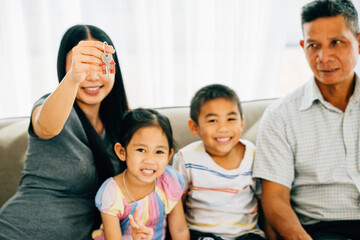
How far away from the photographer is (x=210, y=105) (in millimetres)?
1520

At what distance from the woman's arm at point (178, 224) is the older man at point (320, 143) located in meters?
0.40

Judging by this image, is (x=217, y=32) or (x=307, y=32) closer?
(x=307, y=32)

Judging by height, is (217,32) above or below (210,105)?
above

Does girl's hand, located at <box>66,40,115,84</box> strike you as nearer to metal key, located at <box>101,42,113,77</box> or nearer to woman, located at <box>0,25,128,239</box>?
metal key, located at <box>101,42,113,77</box>

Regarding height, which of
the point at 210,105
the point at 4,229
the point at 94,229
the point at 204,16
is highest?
the point at 204,16

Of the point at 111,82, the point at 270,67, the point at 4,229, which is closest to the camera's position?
the point at 4,229

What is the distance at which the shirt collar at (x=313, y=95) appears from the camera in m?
1.53

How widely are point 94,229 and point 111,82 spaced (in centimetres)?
70

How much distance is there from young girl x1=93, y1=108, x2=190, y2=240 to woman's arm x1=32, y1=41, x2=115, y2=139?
309 mm

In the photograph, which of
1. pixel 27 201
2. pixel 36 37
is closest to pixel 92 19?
pixel 36 37

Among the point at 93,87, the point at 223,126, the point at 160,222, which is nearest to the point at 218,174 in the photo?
the point at 223,126

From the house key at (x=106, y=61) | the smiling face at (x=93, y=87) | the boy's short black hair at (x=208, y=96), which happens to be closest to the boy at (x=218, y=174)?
the boy's short black hair at (x=208, y=96)

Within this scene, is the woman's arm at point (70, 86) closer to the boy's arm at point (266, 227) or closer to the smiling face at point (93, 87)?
the smiling face at point (93, 87)

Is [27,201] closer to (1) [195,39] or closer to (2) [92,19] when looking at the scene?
(2) [92,19]
